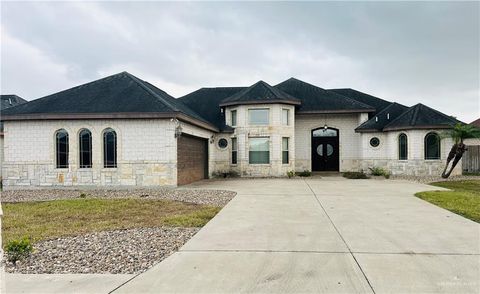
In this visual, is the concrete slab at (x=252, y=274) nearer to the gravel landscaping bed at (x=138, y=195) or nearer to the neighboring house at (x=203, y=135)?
the gravel landscaping bed at (x=138, y=195)

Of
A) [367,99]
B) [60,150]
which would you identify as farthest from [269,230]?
[367,99]

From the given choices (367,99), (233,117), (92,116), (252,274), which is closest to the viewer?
(252,274)

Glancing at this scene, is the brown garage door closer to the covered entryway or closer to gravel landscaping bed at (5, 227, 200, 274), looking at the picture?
gravel landscaping bed at (5, 227, 200, 274)

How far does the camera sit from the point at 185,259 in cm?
442

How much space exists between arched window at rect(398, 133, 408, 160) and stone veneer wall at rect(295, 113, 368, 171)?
2.88m

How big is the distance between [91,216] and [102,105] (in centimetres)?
739

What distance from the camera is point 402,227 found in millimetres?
Answer: 6246

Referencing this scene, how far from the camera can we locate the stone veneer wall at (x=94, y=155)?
13.3m

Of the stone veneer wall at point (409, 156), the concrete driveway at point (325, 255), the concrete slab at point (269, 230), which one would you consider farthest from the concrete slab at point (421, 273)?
the stone veneer wall at point (409, 156)

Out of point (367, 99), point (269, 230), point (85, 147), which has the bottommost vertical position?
point (269, 230)

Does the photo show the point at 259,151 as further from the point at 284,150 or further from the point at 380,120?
the point at 380,120

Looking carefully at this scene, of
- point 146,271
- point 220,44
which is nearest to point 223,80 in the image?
point 220,44

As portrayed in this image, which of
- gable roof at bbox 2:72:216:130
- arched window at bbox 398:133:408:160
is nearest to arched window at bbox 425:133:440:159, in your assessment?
arched window at bbox 398:133:408:160

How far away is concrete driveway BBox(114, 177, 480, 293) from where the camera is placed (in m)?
3.52
